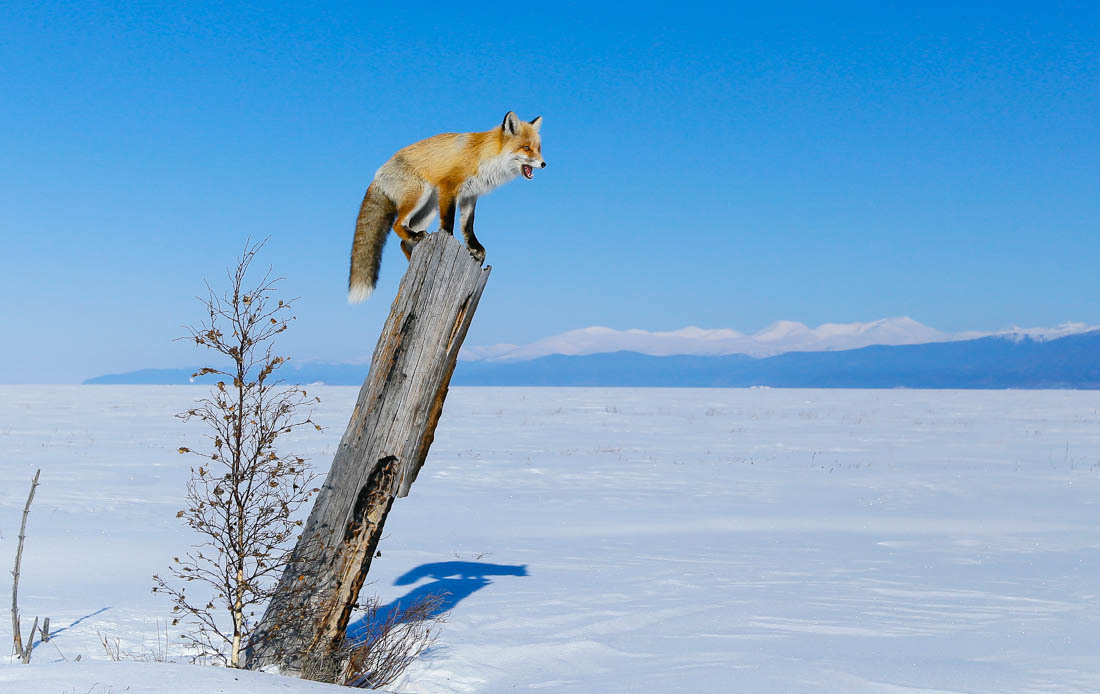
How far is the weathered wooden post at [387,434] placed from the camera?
5.57 meters

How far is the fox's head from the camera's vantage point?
6.04 meters

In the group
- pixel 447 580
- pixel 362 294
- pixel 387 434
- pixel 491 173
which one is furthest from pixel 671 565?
pixel 491 173

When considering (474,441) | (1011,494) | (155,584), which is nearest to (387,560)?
(155,584)

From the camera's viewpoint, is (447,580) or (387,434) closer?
(387,434)

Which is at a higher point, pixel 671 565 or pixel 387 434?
pixel 387 434

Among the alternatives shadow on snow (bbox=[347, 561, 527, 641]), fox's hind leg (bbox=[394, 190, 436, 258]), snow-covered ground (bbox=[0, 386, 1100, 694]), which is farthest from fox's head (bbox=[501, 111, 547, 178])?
shadow on snow (bbox=[347, 561, 527, 641])

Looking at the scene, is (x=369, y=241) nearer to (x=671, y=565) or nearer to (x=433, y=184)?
(x=433, y=184)

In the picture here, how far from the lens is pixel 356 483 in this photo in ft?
18.4

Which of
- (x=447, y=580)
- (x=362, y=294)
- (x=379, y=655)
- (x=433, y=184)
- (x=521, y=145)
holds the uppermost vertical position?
(x=521, y=145)

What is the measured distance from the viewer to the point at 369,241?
6043 millimetres

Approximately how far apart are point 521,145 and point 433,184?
0.68 m

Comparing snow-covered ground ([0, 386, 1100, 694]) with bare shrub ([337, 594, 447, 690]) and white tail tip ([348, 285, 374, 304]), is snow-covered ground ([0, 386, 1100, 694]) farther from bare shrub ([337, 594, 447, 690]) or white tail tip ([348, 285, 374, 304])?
white tail tip ([348, 285, 374, 304])

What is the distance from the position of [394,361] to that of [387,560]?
488cm

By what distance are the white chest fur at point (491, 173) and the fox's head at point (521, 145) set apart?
1.7 inches
